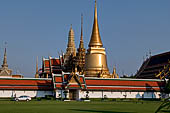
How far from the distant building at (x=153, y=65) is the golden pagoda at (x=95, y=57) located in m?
11.3

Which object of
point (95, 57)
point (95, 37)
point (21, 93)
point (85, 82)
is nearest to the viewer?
point (21, 93)

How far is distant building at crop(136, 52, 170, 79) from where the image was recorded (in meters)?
68.8

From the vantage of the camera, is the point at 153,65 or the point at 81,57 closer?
the point at 81,57

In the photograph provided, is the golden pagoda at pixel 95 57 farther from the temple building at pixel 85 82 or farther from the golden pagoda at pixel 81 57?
the golden pagoda at pixel 81 57

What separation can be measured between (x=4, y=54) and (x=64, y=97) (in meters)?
48.8

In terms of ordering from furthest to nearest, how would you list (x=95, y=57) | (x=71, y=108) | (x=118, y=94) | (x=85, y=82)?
1. (x=95, y=57)
2. (x=118, y=94)
3. (x=85, y=82)
4. (x=71, y=108)

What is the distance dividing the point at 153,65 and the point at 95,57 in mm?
14961

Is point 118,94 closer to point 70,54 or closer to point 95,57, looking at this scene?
point 95,57

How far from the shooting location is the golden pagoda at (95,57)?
6639cm

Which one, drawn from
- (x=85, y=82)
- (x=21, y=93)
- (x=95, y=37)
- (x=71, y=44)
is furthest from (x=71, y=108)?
(x=71, y=44)

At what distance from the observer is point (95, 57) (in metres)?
68.4

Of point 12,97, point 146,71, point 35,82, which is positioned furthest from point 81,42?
point 12,97

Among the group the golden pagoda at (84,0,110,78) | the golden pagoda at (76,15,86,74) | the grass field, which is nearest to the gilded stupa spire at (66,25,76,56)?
the golden pagoda at (76,15,86,74)

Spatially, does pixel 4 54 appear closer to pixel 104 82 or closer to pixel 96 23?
pixel 96 23
